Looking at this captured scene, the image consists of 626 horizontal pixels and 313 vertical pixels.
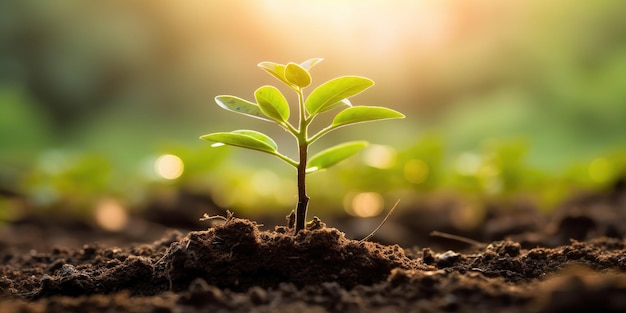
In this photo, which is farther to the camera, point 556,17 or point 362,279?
point 556,17

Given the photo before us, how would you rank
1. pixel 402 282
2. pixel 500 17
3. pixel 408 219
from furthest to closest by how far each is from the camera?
pixel 500 17 < pixel 408 219 < pixel 402 282

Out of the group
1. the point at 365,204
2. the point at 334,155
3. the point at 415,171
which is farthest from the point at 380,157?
the point at 334,155

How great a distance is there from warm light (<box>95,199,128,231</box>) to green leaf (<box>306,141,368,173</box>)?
6.48 feet

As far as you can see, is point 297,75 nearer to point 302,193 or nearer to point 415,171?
point 302,193

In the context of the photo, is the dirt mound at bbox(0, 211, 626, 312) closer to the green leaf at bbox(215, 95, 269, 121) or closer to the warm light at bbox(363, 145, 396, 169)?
the green leaf at bbox(215, 95, 269, 121)

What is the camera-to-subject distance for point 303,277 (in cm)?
117

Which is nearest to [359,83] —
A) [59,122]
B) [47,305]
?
[47,305]

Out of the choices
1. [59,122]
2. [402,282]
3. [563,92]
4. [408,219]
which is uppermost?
[563,92]

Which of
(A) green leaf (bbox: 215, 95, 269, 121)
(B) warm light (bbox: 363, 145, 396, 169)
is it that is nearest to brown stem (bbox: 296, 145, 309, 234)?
(A) green leaf (bbox: 215, 95, 269, 121)

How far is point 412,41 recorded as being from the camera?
6.05 meters

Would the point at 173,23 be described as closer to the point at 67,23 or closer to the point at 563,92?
the point at 67,23

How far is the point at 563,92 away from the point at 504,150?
247cm

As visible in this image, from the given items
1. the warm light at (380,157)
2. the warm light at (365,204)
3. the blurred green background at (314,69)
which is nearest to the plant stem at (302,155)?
the warm light at (365,204)

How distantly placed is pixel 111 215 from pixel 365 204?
4.24ft
